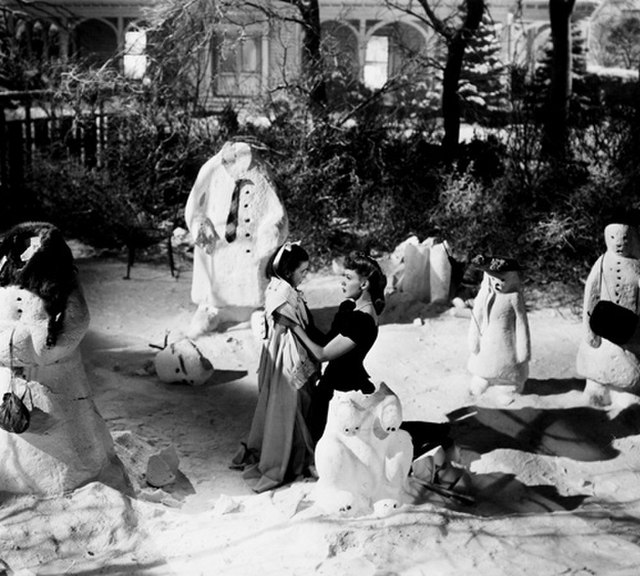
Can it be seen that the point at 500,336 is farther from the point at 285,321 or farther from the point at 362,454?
the point at 362,454

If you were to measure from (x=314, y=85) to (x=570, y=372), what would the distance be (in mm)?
5712

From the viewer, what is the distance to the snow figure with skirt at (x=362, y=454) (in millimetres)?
5203

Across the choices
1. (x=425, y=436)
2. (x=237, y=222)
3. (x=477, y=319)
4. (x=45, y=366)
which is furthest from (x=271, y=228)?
(x=45, y=366)

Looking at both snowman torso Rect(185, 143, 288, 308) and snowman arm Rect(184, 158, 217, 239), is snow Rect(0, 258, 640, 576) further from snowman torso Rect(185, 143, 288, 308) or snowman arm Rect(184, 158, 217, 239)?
snowman arm Rect(184, 158, 217, 239)

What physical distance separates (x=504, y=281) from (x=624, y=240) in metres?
0.90

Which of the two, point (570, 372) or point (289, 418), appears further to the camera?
point (570, 372)

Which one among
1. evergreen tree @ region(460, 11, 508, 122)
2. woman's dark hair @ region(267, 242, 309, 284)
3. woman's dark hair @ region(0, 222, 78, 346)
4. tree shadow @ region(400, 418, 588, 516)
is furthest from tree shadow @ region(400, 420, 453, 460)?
evergreen tree @ region(460, 11, 508, 122)

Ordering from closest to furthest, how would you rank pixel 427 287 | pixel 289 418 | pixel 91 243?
pixel 289 418
pixel 427 287
pixel 91 243

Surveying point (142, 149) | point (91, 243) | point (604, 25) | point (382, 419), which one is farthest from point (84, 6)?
point (382, 419)

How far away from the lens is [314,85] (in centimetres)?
1237

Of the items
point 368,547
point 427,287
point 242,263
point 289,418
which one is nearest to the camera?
point 368,547

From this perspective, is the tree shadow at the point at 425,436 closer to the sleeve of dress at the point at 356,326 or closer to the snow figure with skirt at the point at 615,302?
the sleeve of dress at the point at 356,326

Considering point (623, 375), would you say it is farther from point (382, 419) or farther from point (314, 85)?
point (314, 85)

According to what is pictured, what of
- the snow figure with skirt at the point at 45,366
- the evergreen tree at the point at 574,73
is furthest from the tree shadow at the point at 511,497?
the evergreen tree at the point at 574,73
